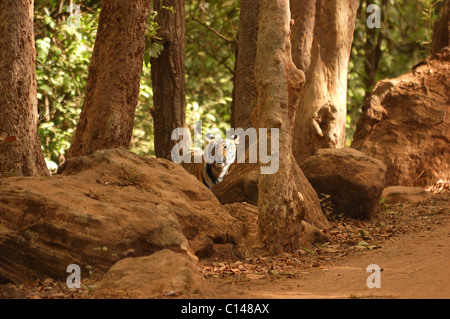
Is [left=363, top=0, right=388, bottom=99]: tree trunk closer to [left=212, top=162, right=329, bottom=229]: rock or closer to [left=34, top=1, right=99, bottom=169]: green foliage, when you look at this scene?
[left=34, top=1, right=99, bottom=169]: green foliage

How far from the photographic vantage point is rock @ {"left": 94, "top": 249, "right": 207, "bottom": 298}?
4.70 metres

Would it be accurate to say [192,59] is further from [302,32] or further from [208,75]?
[302,32]

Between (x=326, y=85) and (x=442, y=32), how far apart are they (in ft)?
10.1

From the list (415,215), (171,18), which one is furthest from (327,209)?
(171,18)

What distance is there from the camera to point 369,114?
39.7ft

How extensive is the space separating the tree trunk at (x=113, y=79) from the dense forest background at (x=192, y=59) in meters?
1.31

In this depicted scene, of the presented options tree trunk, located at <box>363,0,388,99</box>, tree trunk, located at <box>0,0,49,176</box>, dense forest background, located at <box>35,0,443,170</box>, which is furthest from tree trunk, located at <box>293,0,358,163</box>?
tree trunk, located at <box>363,0,388,99</box>

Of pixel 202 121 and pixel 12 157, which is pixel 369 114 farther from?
pixel 12 157

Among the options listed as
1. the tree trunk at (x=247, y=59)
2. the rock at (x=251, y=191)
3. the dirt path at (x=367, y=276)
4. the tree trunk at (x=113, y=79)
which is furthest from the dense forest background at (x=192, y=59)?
the dirt path at (x=367, y=276)

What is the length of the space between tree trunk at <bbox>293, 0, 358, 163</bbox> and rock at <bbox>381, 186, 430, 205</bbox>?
1189 mm

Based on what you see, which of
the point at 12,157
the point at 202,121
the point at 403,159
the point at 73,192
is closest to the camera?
the point at 73,192

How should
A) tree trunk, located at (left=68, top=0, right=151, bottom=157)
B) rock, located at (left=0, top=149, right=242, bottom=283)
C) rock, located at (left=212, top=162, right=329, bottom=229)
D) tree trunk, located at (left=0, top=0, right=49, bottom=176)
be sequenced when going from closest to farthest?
1. rock, located at (left=0, top=149, right=242, bottom=283)
2. tree trunk, located at (left=0, top=0, right=49, bottom=176)
3. tree trunk, located at (left=68, top=0, right=151, bottom=157)
4. rock, located at (left=212, top=162, right=329, bottom=229)
